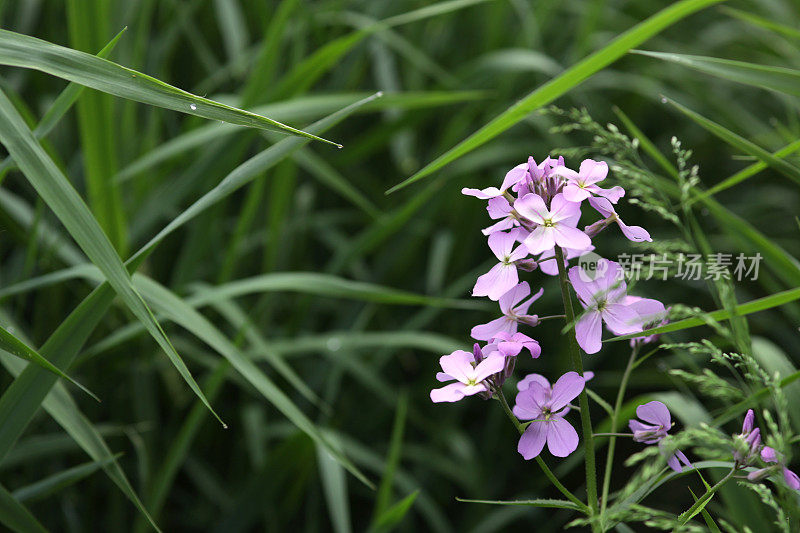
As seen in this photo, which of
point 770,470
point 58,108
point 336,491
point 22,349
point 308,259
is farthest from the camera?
point 308,259

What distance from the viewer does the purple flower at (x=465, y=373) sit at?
448mm

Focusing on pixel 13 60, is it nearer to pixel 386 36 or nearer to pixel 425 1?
pixel 386 36

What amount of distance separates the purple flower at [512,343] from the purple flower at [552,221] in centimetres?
6

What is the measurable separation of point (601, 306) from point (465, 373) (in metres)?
0.10

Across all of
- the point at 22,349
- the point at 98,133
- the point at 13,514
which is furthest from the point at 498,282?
the point at 98,133

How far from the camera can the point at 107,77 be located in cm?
58

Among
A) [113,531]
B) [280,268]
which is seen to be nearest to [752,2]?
[280,268]

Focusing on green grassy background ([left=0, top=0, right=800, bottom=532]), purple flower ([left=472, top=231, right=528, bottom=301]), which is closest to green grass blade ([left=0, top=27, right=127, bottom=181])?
green grassy background ([left=0, top=0, right=800, bottom=532])

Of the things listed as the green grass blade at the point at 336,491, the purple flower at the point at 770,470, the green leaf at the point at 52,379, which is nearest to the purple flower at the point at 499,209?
the purple flower at the point at 770,470

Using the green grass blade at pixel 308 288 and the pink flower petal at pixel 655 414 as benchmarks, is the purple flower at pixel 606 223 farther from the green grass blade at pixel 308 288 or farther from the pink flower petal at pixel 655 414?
the green grass blade at pixel 308 288

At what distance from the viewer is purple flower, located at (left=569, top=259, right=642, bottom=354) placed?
1.55 ft

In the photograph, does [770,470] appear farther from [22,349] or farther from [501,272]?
[22,349]

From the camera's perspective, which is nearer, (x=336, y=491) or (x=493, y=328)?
(x=493, y=328)

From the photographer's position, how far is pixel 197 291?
1.04 m
